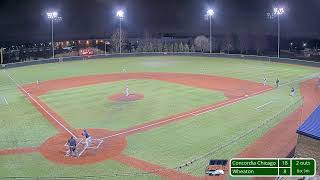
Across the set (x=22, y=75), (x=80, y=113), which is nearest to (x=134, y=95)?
(x=80, y=113)

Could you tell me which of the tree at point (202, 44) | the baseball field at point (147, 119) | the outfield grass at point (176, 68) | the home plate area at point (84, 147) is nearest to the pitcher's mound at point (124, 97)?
the baseball field at point (147, 119)

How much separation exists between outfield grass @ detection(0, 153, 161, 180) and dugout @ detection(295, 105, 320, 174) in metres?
8.28

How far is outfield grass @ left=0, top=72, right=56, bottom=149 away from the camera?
2631 centimetres

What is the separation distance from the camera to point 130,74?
55.9 meters

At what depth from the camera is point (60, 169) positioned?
2152 cm

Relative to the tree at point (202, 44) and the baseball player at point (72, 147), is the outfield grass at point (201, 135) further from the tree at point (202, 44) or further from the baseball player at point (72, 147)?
the tree at point (202, 44)

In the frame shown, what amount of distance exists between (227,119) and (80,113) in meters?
13.1

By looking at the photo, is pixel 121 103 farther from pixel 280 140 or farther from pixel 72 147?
pixel 280 140

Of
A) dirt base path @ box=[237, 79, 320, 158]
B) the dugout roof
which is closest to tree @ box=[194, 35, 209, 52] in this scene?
dirt base path @ box=[237, 79, 320, 158]

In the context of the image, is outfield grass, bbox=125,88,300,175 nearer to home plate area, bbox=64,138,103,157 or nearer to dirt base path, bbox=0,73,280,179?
dirt base path, bbox=0,73,280,179

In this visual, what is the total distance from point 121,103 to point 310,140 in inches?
816

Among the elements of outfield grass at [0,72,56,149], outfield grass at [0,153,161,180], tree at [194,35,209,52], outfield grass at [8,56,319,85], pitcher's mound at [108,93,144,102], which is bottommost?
outfield grass at [0,153,161,180]

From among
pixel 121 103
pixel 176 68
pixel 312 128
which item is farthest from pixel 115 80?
pixel 312 128

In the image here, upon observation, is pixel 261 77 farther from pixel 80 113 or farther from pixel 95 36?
pixel 95 36
